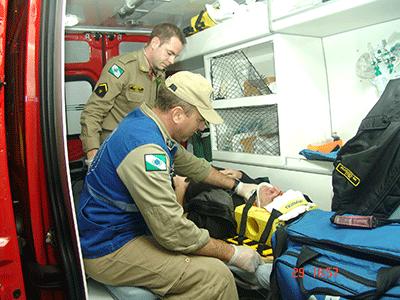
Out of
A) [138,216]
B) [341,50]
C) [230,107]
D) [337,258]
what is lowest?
[337,258]

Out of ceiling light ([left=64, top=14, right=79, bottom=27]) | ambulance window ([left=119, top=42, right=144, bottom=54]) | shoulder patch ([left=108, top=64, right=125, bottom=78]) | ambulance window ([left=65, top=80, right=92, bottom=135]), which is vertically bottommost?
ambulance window ([left=65, top=80, right=92, bottom=135])

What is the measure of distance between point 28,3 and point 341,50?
178 cm

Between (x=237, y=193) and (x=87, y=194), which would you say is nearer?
(x=87, y=194)

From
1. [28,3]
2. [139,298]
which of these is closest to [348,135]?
[139,298]

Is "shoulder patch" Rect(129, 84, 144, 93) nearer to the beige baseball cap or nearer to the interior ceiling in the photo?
the interior ceiling

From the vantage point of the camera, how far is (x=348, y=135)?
89.8 inches

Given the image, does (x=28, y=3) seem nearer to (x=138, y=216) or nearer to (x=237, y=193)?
(x=138, y=216)

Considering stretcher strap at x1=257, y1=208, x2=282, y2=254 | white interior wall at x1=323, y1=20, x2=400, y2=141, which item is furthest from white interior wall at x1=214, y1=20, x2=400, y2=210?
stretcher strap at x1=257, y1=208, x2=282, y2=254

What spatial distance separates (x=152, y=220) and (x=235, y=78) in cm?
146

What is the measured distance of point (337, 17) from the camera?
182 centimetres

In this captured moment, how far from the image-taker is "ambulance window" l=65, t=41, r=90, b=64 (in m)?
2.88

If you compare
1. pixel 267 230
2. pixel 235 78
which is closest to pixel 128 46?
pixel 235 78

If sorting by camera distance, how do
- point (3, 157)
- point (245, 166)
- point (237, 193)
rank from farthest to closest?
point (245, 166) < point (237, 193) < point (3, 157)

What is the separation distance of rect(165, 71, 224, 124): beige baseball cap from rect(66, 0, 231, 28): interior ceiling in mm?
986
